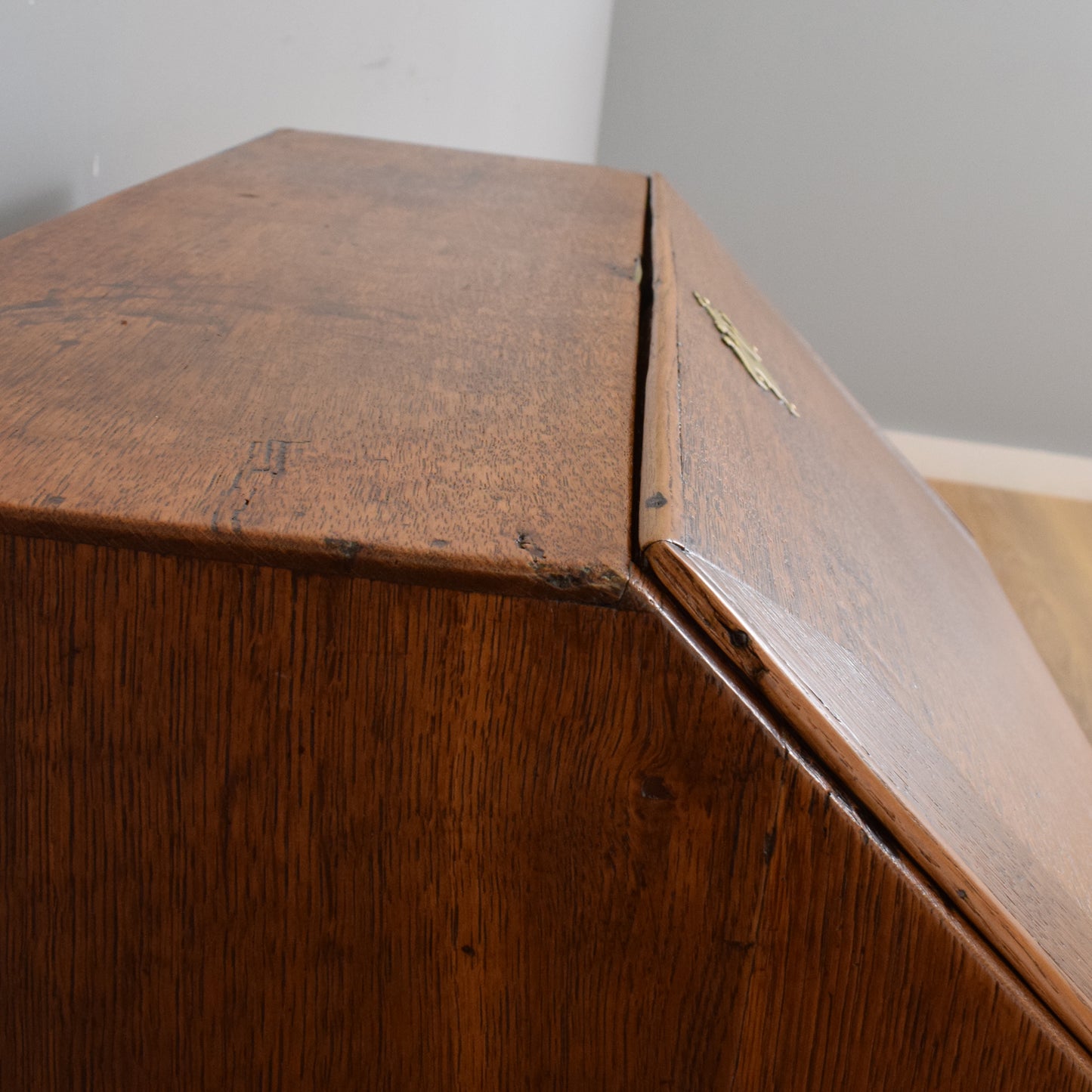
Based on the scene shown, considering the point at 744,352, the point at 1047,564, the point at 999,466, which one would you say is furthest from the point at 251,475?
the point at 999,466

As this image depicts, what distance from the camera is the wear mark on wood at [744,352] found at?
0.73 metres

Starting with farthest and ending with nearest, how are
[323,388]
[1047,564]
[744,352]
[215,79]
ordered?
[1047,564] → [215,79] → [744,352] → [323,388]

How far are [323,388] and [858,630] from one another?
27 centimetres

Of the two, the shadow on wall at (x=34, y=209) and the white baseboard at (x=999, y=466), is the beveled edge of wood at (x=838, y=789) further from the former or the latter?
the white baseboard at (x=999, y=466)

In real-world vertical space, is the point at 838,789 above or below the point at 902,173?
below

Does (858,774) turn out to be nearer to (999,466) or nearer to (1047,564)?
(1047,564)

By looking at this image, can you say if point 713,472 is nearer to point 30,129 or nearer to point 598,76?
point 30,129

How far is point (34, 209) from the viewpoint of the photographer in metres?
0.78

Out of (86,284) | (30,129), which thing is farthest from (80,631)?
(30,129)

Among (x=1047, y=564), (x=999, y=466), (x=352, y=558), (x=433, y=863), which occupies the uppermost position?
(x=352, y=558)

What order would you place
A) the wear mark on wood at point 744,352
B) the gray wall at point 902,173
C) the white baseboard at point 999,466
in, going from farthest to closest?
the white baseboard at point 999,466 → the gray wall at point 902,173 → the wear mark on wood at point 744,352

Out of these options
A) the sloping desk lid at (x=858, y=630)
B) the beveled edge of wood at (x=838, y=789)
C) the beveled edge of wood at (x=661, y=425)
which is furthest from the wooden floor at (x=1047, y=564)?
the beveled edge of wood at (x=838, y=789)

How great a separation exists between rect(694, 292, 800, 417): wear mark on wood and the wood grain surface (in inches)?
16.4

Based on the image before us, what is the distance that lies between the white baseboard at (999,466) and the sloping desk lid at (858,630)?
268 centimetres
